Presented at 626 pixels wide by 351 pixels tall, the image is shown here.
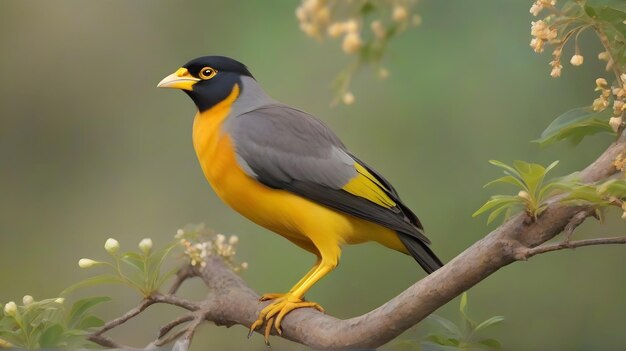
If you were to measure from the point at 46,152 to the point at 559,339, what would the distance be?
1.11m

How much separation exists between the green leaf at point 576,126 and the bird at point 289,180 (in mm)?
301

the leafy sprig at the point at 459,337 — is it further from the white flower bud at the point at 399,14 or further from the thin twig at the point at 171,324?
the white flower bud at the point at 399,14

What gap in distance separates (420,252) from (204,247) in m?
0.30

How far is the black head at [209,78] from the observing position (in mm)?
1327

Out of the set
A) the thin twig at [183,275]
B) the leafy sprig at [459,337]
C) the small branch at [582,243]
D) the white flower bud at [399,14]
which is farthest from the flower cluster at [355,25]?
the thin twig at [183,275]

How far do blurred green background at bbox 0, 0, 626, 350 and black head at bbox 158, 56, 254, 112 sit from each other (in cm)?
45

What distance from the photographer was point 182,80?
132 centimetres

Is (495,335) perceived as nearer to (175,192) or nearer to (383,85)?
(383,85)

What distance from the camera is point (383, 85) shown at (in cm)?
189

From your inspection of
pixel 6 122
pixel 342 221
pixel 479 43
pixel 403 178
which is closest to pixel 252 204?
pixel 342 221

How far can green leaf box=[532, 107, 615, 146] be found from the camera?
3.21 feet

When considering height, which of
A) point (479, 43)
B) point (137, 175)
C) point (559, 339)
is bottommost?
point (559, 339)

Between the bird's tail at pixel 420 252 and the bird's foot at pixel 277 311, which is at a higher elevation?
the bird's tail at pixel 420 252

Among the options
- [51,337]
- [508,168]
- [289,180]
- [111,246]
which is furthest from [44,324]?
[508,168]
